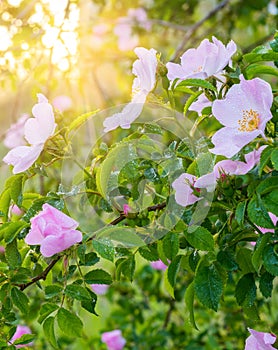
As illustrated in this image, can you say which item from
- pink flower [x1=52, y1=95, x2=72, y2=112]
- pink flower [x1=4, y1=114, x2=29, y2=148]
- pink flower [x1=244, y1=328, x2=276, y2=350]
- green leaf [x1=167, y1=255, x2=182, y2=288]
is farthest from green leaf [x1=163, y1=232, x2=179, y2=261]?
pink flower [x1=52, y1=95, x2=72, y2=112]

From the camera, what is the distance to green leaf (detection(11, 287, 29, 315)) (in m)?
0.73

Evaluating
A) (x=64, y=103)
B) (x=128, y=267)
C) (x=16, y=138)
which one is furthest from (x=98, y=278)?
(x=64, y=103)

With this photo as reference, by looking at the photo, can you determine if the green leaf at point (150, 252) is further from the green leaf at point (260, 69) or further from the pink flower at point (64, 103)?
the pink flower at point (64, 103)

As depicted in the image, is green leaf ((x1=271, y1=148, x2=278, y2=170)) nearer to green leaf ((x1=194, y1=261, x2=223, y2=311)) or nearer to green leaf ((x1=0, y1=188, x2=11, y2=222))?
green leaf ((x1=194, y1=261, x2=223, y2=311))

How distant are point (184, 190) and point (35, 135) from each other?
0.17 metres

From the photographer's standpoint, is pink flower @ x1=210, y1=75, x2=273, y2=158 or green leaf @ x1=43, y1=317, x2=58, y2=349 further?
green leaf @ x1=43, y1=317, x2=58, y2=349

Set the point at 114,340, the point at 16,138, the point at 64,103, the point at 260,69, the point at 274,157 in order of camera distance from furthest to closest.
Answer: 1. the point at 64,103
2. the point at 16,138
3. the point at 114,340
4. the point at 260,69
5. the point at 274,157

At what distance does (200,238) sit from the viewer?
2.15ft

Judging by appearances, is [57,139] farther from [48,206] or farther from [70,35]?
[70,35]

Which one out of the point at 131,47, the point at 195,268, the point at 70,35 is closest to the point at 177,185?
the point at 195,268

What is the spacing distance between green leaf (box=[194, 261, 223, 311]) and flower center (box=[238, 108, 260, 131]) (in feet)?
0.50

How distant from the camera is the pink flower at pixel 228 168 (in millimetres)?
648

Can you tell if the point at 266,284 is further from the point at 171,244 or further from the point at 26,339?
the point at 26,339

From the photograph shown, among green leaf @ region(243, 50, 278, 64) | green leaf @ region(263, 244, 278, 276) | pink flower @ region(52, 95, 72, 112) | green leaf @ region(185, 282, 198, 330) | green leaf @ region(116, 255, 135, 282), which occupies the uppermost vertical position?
green leaf @ region(243, 50, 278, 64)
